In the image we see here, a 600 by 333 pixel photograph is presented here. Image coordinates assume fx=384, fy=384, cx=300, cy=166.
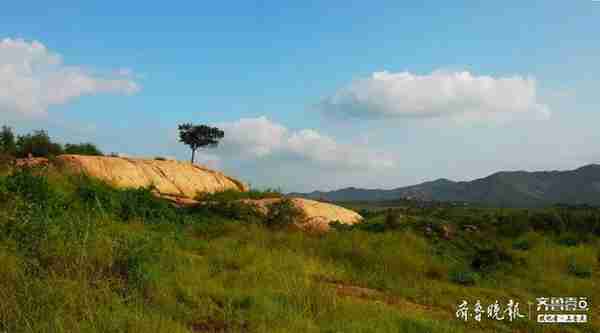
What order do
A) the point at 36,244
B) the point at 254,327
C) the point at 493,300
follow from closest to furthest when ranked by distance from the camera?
the point at 254,327 < the point at 36,244 < the point at 493,300

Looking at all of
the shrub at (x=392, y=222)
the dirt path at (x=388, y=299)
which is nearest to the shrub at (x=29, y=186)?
the dirt path at (x=388, y=299)

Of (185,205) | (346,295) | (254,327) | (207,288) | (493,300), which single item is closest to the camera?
(254,327)

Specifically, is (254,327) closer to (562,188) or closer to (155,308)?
(155,308)

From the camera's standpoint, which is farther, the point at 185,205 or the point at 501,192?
the point at 501,192

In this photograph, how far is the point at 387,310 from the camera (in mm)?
5902

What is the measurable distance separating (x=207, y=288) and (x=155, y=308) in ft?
3.70

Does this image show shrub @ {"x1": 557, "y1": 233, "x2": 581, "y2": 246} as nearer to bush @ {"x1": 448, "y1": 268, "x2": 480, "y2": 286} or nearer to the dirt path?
bush @ {"x1": 448, "y1": 268, "x2": 480, "y2": 286}

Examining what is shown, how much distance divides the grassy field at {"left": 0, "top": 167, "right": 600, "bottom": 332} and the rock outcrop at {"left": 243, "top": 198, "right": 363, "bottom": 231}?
0.97m

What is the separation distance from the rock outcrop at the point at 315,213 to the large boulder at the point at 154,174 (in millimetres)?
4416

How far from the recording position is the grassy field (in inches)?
185

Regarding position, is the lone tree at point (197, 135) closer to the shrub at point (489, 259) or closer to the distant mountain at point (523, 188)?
the shrub at point (489, 259)

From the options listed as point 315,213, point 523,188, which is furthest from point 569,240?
point 523,188

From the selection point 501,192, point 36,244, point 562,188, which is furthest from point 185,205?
point 562,188

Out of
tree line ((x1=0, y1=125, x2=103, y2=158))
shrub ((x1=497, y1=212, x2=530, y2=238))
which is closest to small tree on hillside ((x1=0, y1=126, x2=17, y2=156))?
tree line ((x1=0, y1=125, x2=103, y2=158))
